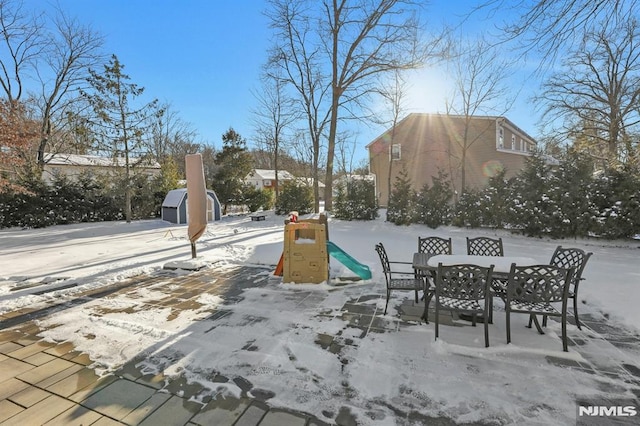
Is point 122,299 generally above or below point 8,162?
below


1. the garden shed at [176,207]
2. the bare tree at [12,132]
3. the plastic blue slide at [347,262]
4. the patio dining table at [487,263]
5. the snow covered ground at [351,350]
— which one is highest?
the bare tree at [12,132]

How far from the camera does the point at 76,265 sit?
629 centimetres

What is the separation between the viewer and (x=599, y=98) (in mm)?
16656

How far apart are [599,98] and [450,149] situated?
26.8ft

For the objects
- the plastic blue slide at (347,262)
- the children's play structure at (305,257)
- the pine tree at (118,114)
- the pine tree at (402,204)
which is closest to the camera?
the children's play structure at (305,257)

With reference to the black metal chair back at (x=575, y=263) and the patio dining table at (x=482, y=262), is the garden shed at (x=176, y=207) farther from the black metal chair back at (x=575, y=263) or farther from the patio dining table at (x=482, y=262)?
the black metal chair back at (x=575, y=263)

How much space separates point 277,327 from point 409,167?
18.8m

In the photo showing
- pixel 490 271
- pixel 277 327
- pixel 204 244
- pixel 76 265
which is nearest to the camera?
pixel 490 271

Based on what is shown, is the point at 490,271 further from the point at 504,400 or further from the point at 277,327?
the point at 277,327

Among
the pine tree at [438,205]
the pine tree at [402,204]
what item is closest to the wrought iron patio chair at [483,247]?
the pine tree at [438,205]

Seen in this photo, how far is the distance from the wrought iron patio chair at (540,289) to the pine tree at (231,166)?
18109 mm

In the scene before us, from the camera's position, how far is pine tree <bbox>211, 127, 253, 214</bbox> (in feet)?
62.4

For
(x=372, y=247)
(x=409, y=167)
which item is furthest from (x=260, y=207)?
(x=372, y=247)

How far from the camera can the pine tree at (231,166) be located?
1903cm
